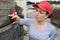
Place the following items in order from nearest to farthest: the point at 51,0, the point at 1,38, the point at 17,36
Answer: the point at 1,38 < the point at 17,36 < the point at 51,0

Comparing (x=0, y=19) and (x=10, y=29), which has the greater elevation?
(x=0, y=19)

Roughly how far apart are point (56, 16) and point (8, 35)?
2.05m

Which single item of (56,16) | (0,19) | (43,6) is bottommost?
(56,16)

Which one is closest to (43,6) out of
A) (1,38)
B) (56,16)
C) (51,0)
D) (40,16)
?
(40,16)

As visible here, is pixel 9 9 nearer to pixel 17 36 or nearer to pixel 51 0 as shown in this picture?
pixel 17 36

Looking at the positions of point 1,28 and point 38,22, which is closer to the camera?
point 38,22

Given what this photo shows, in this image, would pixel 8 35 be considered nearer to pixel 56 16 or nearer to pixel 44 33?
pixel 44 33

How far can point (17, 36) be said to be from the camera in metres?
2.19

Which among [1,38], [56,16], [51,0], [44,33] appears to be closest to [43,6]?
[44,33]

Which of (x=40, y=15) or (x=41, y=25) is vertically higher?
(x=40, y=15)

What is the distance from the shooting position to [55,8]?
3898 mm

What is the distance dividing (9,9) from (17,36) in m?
0.39

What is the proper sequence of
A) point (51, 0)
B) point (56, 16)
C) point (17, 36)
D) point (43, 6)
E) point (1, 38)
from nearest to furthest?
point (43, 6) → point (1, 38) → point (17, 36) → point (56, 16) → point (51, 0)

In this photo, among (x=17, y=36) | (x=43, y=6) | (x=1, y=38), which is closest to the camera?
(x=43, y=6)
